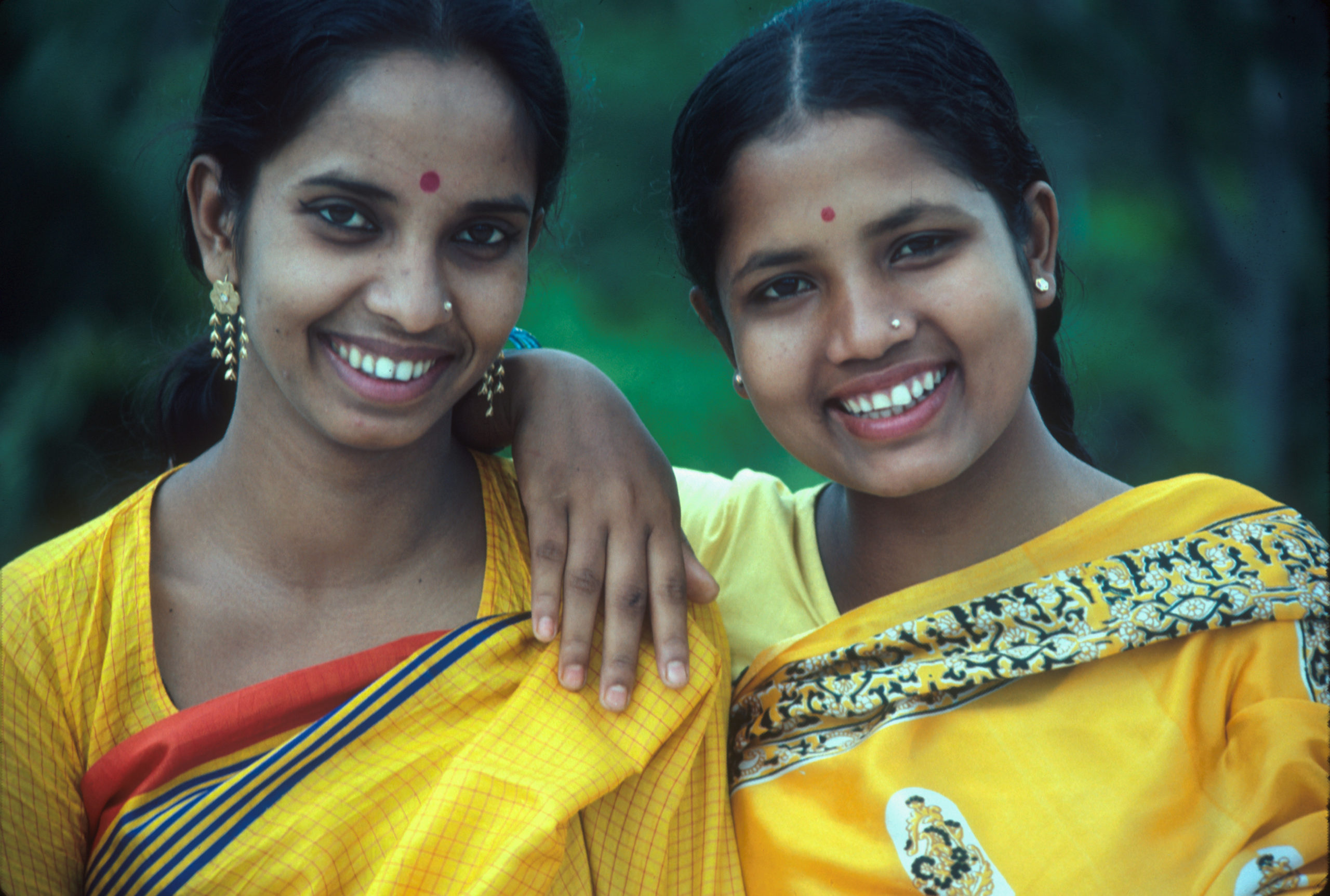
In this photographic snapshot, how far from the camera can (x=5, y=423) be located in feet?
6.77

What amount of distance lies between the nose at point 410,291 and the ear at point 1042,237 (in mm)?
1012

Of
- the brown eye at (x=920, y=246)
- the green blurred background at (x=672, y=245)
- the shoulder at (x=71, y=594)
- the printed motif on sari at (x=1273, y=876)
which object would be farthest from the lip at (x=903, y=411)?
the shoulder at (x=71, y=594)

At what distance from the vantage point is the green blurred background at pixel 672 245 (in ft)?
7.06

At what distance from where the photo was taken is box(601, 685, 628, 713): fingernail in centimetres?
149

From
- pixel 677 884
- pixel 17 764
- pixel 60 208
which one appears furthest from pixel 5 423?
pixel 677 884

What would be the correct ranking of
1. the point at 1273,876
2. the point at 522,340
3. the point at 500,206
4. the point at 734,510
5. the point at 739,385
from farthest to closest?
the point at 522,340 < the point at 734,510 < the point at 739,385 < the point at 500,206 < the point at 1273,876

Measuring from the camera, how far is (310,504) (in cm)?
165

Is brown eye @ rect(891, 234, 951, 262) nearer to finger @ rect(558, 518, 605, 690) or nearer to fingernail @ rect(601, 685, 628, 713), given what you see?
finger @ rect(558, 518, 605, 690)

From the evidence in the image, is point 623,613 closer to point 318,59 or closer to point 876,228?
point 876,228

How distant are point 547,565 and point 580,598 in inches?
3.0

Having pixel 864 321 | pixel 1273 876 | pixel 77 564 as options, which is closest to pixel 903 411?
pixel 864 321

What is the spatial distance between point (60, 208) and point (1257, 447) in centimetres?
362

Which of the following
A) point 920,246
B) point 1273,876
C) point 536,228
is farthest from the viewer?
point 536,228

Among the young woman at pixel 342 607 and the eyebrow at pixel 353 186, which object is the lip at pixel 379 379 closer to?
the young woman at pixel 342 607
